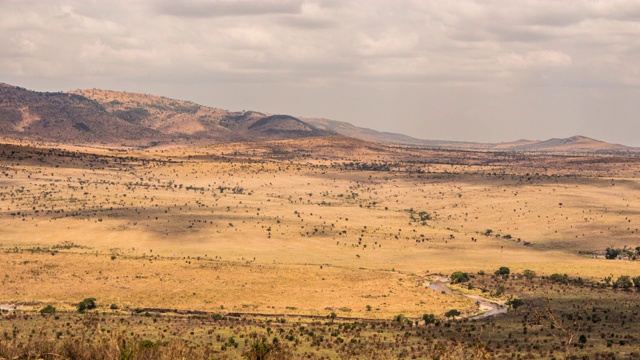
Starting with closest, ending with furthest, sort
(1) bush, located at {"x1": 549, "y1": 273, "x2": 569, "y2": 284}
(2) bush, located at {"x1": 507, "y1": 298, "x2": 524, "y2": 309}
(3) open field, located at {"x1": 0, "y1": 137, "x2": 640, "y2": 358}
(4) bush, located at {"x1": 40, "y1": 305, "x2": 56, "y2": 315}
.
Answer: (4) bush, located at {"x1": 40, "y1": 305, "x2": 56, "y2": 315}
(2) bush, located at {"x1": 507, "y1": 298, "x2": 524, "y2": 309}
(3) open field, located at {"x1": 0, "y1": 137, "x2": 640, "y2": 358}
(1) bush, located at {"x1": 549, "y1": 273, "x2": 569, "y2": 284}

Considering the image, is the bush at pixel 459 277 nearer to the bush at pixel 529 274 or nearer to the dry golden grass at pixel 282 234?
the dry golden grass at pixel 282 234

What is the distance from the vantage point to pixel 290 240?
116m

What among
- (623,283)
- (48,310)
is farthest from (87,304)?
(623,283)

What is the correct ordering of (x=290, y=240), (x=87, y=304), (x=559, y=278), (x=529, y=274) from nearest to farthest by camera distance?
1. (x=87, y=304)
2. (x=559, y=278)
3. (x=529, y=274)
4. (x=290, y=240)

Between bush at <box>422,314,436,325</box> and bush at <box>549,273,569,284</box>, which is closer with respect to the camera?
bush at <box>422,314,436,325</box>

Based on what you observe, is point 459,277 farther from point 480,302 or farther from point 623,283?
point 623,283

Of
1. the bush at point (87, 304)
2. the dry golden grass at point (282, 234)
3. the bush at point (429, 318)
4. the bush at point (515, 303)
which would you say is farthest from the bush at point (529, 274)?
the bush at point (87, 304)

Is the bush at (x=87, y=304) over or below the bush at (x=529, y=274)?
below

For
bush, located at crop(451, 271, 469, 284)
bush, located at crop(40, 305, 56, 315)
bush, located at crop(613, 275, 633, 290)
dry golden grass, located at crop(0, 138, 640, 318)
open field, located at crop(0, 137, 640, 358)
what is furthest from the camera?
bush, located at crop(451, 271, 469, 284)

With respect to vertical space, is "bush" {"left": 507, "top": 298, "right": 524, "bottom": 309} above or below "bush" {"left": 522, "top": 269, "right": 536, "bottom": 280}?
below

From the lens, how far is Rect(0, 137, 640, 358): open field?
75938mm

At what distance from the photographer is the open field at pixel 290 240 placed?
249ft

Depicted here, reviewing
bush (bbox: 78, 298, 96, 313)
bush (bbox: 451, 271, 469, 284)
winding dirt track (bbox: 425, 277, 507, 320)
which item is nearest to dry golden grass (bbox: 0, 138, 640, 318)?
winding dirt track (bbox: 425, 277, 507, 320)

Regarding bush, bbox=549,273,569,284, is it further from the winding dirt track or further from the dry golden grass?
the winding dirt track
